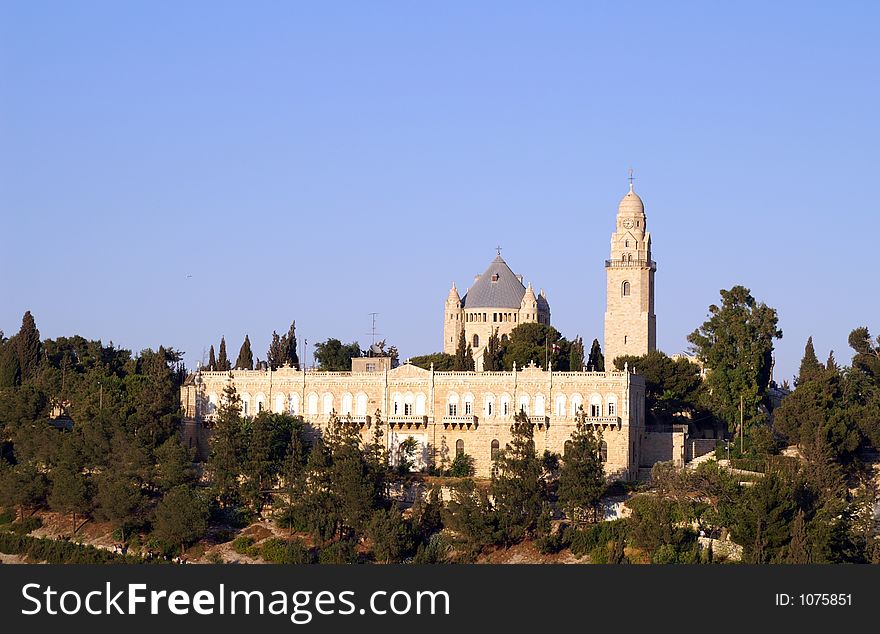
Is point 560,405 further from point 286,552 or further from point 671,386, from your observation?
point 286,552

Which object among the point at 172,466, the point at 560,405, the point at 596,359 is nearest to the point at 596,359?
the point at 596,359

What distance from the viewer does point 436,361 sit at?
111m

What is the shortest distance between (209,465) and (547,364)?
70.9 ft

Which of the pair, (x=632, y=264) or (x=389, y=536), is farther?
(x=632, y=264)

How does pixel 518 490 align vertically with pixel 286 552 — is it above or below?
above

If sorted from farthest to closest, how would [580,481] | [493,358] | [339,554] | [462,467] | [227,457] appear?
[493,358]
[462,467]
[227,457]
[580,481]
[339,554]

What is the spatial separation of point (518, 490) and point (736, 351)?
60.5ft

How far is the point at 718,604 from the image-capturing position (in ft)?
201

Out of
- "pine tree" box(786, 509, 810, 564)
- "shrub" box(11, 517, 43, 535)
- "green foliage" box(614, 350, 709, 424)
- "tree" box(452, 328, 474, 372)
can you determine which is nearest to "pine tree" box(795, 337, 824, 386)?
"green foliage" box(614, 350, 709, 424)

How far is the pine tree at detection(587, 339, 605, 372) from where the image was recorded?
362 ft

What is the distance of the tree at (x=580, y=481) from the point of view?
285ft

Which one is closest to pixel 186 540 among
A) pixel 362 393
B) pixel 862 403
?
pixel 362 393

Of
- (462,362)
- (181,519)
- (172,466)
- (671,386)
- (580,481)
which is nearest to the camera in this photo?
Answer: (181,519)

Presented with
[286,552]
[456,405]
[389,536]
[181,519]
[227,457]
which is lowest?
[286,552]
